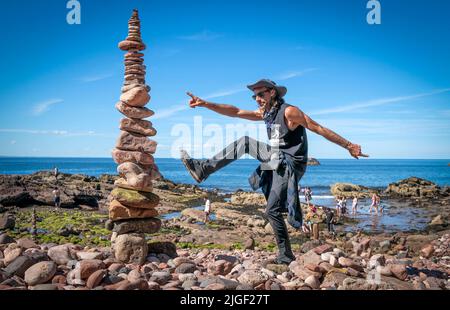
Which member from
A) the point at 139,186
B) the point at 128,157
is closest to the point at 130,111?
the point at 128,157

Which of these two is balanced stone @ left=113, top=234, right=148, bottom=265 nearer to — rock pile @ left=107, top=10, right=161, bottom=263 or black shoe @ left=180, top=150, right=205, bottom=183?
rock pile @ left=107, top=10, right=161, bottom=263

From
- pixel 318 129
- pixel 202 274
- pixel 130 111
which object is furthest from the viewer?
pixel 130 111

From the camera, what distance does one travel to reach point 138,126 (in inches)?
303

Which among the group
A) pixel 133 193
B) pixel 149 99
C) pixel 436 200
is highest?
pixel 149 99

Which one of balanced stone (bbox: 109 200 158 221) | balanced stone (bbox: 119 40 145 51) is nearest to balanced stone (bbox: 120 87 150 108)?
balanced stone (bbox: 119 40 145 51)

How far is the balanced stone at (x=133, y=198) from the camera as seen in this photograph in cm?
722

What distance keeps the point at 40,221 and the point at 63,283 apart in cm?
1296

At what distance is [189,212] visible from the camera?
2245 cm

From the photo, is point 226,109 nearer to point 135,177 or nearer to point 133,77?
point 135,177

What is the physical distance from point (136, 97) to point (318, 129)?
3.69 m

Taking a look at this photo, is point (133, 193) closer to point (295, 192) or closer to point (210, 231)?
point (295, 192)
